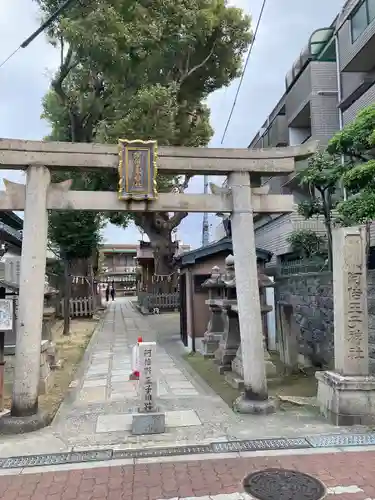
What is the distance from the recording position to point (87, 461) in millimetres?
5473

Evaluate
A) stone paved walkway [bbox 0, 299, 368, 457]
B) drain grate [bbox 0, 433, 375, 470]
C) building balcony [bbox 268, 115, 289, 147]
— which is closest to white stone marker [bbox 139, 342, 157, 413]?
stone paved walkway [bbox 0, 299, 368, 457]

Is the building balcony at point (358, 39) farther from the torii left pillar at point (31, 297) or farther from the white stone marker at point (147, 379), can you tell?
the white stone marker at point (147, 379)

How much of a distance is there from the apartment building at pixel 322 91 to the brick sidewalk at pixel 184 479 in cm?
1136

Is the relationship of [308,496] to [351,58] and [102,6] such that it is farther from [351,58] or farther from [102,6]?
[102,6]

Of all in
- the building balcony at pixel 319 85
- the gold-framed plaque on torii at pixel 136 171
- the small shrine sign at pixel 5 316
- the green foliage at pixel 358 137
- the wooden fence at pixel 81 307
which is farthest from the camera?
the wooden fence at pixel 81 307

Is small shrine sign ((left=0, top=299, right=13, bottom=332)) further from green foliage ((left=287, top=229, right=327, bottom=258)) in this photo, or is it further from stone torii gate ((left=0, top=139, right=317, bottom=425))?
green foliage ((left=287, top=229, right=327, bottom=258))

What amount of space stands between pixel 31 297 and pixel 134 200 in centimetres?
239

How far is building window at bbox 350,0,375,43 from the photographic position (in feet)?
43.6

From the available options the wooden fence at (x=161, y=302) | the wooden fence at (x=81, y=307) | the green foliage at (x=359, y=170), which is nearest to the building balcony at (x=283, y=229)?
the green foliage at (x=359, y=170)

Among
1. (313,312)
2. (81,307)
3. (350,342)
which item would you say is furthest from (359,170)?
(81,307)

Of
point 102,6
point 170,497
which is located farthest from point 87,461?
point 102,6

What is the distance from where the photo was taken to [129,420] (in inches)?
284

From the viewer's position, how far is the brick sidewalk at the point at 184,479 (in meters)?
4.57

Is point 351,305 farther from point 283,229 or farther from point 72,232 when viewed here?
point 72,232
